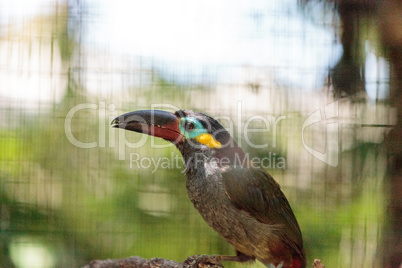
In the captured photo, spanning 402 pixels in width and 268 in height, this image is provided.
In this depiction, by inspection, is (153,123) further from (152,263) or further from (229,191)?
(152,263)

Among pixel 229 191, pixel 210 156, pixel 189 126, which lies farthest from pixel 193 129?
pixel 229 191

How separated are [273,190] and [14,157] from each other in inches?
68.8

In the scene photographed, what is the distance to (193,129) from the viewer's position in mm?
1720

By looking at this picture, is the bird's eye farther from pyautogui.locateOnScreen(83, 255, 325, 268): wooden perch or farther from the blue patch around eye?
pyautogui.locateOnScreen(83, 255, 325, 268): wooden perch

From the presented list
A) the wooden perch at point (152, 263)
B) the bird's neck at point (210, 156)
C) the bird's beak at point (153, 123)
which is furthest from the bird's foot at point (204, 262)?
the bird's beak at point (153, 123)

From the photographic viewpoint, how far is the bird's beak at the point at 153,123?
171 centimetres

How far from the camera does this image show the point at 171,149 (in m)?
2.49

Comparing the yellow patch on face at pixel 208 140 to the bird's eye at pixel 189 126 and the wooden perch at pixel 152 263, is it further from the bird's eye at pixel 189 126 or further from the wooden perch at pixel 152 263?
the wooden perch at pixel 152 263

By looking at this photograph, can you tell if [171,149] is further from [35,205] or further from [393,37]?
[393,37]

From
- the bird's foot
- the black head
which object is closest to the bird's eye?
the black head

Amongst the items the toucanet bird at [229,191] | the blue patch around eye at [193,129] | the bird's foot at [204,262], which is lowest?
the bird's foot at [204,262]

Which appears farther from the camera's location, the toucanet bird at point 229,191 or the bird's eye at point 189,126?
the bird's eye at point 189,126

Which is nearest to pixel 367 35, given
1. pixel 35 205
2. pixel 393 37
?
pixel 393 37

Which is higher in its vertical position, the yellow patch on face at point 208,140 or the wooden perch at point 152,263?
the yellow patch on face at point 208,140
